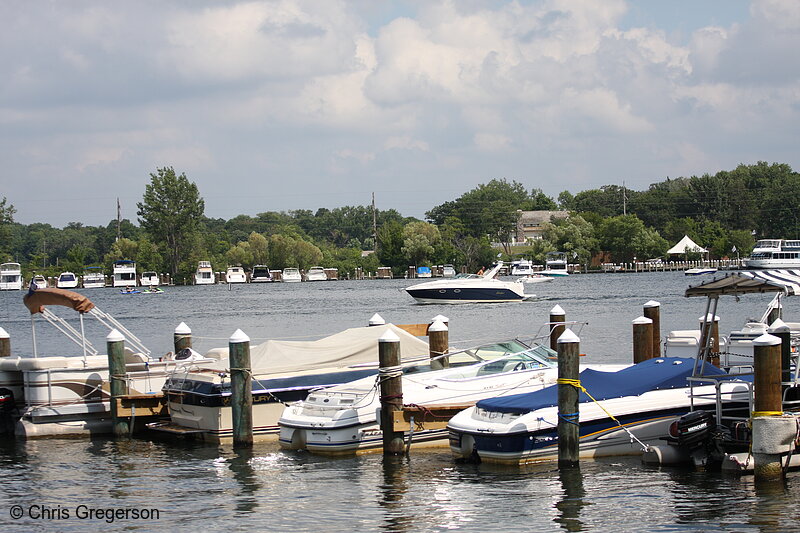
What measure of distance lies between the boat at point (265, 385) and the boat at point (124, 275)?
12956cm

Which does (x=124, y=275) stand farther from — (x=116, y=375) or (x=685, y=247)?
(x=116, y=375)

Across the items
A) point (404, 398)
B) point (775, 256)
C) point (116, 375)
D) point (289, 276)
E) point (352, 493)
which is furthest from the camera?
point (289, 276)

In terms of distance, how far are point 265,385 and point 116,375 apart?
332cm

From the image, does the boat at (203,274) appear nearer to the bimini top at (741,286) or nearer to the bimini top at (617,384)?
the bimini top at (617,384)

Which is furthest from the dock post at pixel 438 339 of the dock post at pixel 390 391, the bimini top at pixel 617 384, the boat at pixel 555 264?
the boat at pixel 555 264

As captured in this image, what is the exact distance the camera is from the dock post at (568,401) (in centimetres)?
1678

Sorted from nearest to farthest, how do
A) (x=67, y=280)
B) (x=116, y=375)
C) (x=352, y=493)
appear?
(x=352, y=493) < (x=116, y=375) < (x=67, y=280)

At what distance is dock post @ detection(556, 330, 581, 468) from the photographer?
55.1 ft

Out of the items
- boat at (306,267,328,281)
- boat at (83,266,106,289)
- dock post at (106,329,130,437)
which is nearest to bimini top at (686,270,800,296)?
dock post at (106,329,130,437)

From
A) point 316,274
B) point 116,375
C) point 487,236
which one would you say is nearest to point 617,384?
point 116,375

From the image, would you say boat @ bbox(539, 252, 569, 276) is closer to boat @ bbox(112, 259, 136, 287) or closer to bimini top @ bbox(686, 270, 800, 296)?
boat @ bbox(112, 259, 136, 287)

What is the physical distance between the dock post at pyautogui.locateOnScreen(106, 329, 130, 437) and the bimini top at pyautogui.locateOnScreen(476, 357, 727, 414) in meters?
8.14

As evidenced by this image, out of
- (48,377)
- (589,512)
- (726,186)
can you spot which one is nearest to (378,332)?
(48,377)

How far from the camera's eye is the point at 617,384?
733 inches
